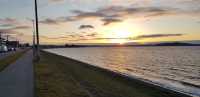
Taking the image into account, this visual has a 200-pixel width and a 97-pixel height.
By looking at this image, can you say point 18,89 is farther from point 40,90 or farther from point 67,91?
point 67,91

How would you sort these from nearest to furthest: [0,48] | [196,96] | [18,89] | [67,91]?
[18,89]
[67,91]
[196,96]
[0,48]

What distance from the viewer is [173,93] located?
15.7 metres

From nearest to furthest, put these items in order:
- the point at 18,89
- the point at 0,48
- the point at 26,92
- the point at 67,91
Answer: the point at 26,92 < the point at 18,89 < the point at 67,91 < the point at 0,48

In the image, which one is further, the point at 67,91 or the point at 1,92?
the point at 67,91

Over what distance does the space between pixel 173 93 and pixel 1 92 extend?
8682 mm

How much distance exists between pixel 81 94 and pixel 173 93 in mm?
5531

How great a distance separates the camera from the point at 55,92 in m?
13.0

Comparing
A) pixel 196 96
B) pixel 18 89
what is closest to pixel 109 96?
pixel 18 89

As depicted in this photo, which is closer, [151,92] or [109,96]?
[109,96]

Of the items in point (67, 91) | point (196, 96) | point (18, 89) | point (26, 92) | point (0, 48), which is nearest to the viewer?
point (26, 92)

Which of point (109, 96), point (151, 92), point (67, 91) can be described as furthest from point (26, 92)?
point (151, 92)

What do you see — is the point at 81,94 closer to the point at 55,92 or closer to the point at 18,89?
the point at 55,92

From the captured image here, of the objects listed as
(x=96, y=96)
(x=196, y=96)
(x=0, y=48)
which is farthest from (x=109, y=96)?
(x=0, y=48)

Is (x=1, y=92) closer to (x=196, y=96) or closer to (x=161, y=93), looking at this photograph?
(x=161, y=93)
